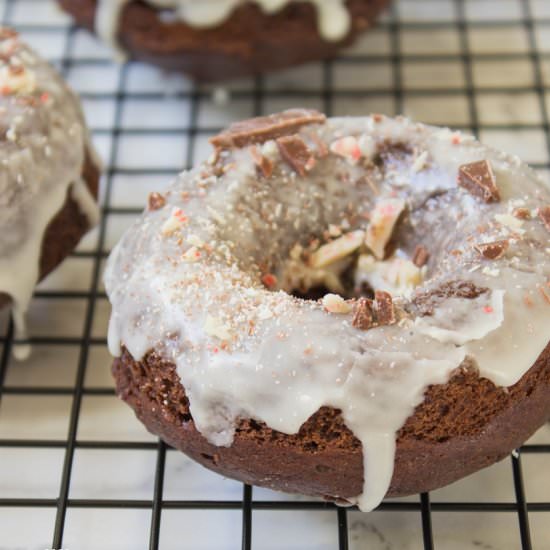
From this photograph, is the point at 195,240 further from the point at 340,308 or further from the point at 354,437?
the point at 354,437

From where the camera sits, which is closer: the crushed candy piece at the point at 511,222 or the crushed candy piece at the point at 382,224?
the crushed candy piece at the point at 511,222

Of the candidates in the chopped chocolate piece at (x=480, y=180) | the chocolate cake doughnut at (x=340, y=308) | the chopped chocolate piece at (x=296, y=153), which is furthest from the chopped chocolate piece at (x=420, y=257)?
the chopped chocolate piece at (x=296, y=153)

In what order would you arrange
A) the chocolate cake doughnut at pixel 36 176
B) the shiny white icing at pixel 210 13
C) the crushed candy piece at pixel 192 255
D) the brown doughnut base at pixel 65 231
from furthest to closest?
1. the shiny white icing at pixel 210 13
2. the brown doughnut base at pixel 65 231
3. the chocolate cake doughnut at pixel 36 176
4. the crushed candy piece at pixel 192 255

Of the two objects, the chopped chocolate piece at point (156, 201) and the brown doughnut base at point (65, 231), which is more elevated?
the chopped chocolate piece at point (156, 201)

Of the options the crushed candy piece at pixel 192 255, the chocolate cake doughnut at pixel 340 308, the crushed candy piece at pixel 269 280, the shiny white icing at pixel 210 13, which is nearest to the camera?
the chocolate cake doughnut at pixel 340 308

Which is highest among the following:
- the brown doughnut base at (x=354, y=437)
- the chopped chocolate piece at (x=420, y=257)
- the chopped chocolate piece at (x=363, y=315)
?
the chopped chocolate piece at (x=363, y=315)

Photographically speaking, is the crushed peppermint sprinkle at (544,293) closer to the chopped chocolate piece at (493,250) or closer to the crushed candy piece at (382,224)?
the chopped chocolate piece at (493,250)

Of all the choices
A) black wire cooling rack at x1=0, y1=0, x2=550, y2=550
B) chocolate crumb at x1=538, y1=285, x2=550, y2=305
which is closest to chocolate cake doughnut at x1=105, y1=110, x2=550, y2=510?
Answer: chocolate crumb at x1=538, y1=285, x2=550, y2=305

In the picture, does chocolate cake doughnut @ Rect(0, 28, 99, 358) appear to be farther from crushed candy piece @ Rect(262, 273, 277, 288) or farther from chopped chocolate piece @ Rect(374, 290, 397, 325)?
chopped chocolate piece @ Rect(374, 290, 397, 325)

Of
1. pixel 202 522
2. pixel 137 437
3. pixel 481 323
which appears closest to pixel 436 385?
pixel 481 323
